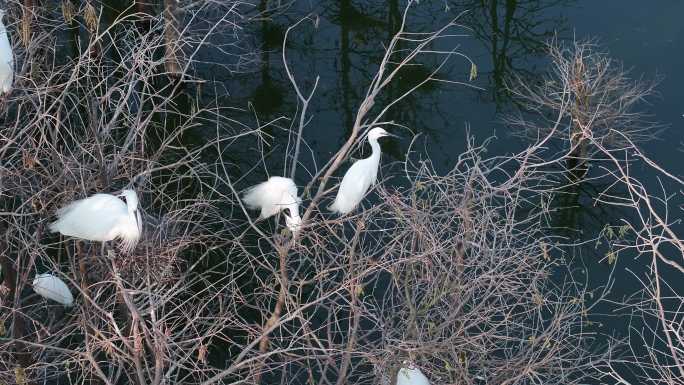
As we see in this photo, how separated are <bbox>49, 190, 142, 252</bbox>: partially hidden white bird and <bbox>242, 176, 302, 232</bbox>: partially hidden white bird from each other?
1292 millimetres

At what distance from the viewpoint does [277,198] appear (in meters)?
9.23

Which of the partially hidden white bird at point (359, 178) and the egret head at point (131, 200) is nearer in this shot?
the egret head at point (131, 200)

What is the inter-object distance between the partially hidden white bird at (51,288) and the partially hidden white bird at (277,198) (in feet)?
6.59

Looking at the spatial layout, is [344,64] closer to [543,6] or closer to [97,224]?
[543,6]

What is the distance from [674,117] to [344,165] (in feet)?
20.7

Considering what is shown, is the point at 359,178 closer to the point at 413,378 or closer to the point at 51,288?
the point at 413,378

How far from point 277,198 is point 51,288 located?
7.94 ft

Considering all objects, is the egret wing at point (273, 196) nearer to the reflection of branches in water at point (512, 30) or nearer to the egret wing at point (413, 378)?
the egret wing at point (413, 378)

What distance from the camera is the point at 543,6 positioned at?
20.8 metres

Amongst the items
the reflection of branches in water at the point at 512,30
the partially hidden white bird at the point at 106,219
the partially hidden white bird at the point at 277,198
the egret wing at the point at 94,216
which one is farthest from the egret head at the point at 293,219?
the reflection of branches in water at the point at 512,30

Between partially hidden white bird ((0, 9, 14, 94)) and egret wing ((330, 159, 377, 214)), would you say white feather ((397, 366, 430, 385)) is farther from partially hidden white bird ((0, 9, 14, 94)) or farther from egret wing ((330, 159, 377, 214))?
partially hidden white bird ((0, 9, 14, 94))

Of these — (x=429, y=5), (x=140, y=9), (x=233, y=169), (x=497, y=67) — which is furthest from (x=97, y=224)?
(x=429, y=5)

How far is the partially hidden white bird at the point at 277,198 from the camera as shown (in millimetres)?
8836

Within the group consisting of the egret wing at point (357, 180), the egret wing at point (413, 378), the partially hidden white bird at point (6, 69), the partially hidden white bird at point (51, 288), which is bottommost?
the partially hidden white bird at point (51, 288)
